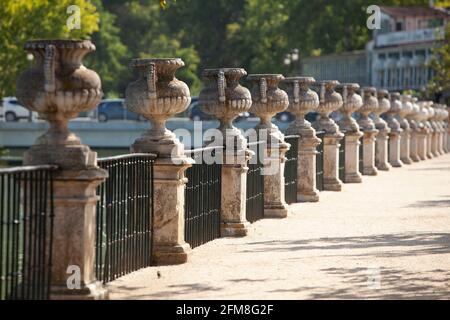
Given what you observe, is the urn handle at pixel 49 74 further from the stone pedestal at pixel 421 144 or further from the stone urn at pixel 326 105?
the stone pedestal at pixel 421 144

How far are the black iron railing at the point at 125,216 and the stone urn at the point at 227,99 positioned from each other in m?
3.39

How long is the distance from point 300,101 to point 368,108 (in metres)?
9.88

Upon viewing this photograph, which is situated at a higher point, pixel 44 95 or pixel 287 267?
pixel 44 95

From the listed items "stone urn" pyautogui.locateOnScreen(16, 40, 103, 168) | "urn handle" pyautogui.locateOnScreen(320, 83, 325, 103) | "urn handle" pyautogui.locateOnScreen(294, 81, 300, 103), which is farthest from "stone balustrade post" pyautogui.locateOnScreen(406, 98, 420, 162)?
"stone urn" pyautogui.locateOnScreen(16, 40, 103, 168)

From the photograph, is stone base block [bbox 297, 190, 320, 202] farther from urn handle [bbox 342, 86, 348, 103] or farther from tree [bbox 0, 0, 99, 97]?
tree [bbox 0, 0, 99, 97]

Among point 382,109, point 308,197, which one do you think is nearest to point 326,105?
point 308,197

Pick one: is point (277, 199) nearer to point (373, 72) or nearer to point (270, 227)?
point (270, 227)

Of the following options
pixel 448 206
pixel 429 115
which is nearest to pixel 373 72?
pixel 429 115

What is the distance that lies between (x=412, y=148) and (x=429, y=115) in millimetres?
4217

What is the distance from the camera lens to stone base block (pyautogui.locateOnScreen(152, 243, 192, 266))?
1553cm

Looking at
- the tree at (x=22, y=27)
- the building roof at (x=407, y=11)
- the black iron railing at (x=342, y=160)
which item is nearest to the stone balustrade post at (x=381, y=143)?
the black iron railing at (x=342, y=160)

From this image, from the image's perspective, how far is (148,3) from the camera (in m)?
133
